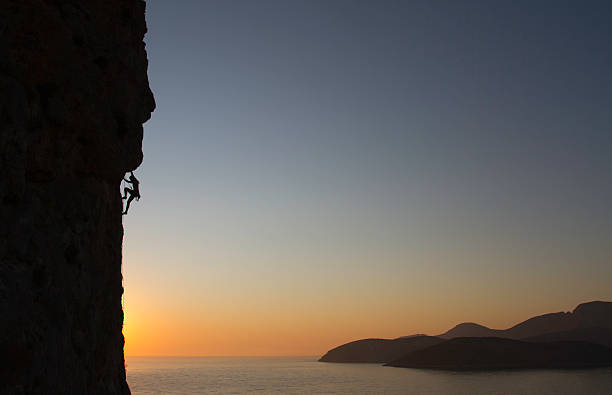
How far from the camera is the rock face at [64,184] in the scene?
834 cm

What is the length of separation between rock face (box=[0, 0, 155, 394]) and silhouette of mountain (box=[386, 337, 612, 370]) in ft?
581

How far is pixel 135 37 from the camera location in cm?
1188

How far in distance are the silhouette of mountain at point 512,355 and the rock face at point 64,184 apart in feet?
581

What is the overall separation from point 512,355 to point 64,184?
188095mm

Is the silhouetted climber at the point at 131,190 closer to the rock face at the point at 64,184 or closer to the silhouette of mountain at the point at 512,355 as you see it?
the rock face at the point at 64,184

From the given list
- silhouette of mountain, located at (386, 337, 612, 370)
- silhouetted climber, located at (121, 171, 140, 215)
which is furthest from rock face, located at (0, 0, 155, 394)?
silhouette of mountain, located at (386, 337, 612, 370)

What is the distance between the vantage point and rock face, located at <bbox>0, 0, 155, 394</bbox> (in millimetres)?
8336

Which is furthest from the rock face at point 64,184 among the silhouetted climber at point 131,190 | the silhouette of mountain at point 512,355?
the silhouette of mountain at point 512,355

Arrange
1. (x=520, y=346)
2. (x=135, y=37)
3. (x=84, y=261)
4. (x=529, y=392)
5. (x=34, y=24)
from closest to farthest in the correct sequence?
(x=34, y=24) < (x=84, y=261) < (x=135, y=37) < (x=529, y=392) < (x=520, y=346)

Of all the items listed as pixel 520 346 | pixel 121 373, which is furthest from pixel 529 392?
pixel 520 346

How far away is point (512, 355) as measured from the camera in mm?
173000

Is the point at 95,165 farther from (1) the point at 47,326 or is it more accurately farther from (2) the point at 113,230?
(1) the point at 47,326

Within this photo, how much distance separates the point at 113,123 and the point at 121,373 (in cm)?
556

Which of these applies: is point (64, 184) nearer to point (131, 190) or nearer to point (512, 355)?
point (131, 190)
